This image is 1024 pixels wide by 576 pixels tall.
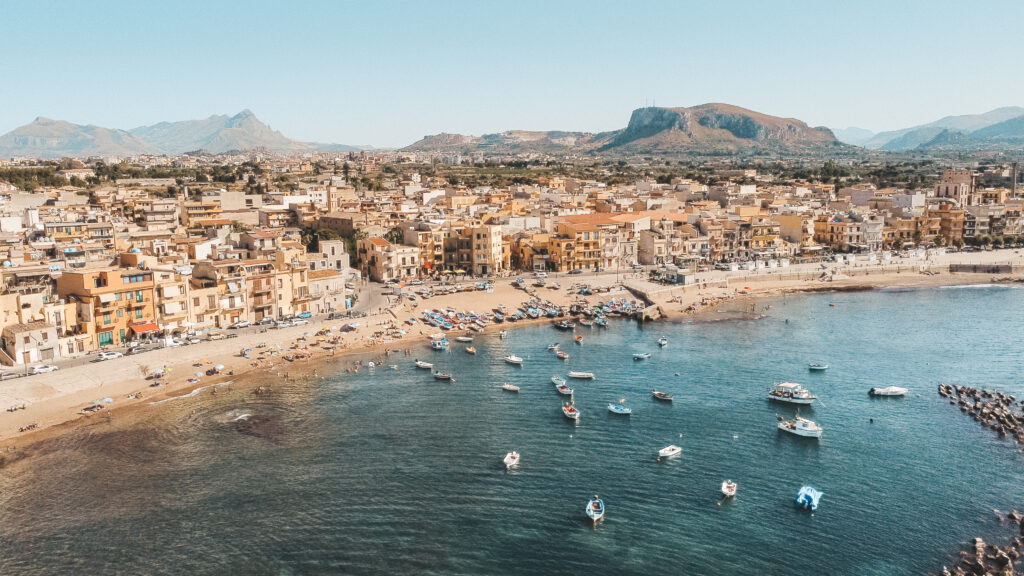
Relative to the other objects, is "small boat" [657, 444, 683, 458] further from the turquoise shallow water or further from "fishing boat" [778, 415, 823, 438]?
→ "fishing boat" [778, 415, 823, 438]

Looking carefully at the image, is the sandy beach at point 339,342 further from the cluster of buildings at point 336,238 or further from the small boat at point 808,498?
the small boat at point 808,498

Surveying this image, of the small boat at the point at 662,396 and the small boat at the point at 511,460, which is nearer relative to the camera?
the small boat at the point at 511,460

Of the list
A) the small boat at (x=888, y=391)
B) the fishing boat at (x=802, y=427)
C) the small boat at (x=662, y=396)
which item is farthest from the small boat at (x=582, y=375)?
the small boat at (x=888, y=391)

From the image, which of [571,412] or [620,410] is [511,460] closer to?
[571,412]

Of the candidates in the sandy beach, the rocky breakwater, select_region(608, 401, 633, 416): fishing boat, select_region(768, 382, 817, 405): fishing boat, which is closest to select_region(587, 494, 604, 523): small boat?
select_region(608, 401, 633, 416): fishing boat

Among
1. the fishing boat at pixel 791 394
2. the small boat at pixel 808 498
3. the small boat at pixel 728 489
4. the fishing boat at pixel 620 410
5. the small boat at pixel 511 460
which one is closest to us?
the small boat at pixel 808 498

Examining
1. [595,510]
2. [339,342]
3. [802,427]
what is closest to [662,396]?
[802,427]

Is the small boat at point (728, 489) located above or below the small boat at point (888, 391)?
below
